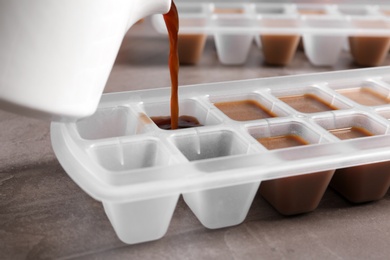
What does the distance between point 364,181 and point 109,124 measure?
0.39 m

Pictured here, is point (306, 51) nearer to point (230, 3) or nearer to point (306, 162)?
point (230, 3)

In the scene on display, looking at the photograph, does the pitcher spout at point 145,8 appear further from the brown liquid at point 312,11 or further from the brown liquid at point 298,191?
the brown liquid at point 312,11

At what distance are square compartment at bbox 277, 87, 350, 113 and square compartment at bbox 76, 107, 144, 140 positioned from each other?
0.88ft

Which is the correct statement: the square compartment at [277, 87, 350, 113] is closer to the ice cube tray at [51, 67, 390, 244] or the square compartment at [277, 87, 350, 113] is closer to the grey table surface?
the ice cube tray at [51, 67, 390, 244]

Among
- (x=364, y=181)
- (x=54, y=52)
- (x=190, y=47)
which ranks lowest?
(x=190, y=47)

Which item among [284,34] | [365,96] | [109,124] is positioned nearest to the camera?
[109,124]

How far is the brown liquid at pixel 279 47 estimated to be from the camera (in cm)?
147

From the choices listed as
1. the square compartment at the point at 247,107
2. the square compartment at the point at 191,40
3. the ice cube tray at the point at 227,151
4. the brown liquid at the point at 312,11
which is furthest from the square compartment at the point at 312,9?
the square compartment at the point at 247,107

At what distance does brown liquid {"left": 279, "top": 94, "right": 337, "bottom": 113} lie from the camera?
1.05 m

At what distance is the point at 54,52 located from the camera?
677mm

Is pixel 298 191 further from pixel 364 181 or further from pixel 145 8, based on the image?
pixel 145 8

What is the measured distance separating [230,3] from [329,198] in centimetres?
82

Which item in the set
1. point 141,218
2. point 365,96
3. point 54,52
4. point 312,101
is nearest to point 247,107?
point 312,101

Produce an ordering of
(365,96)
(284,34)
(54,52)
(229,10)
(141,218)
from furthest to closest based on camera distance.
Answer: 1. (229,10)
2. (284,34)
3. (365,96)
4. (141,218)
5. (54,52)
